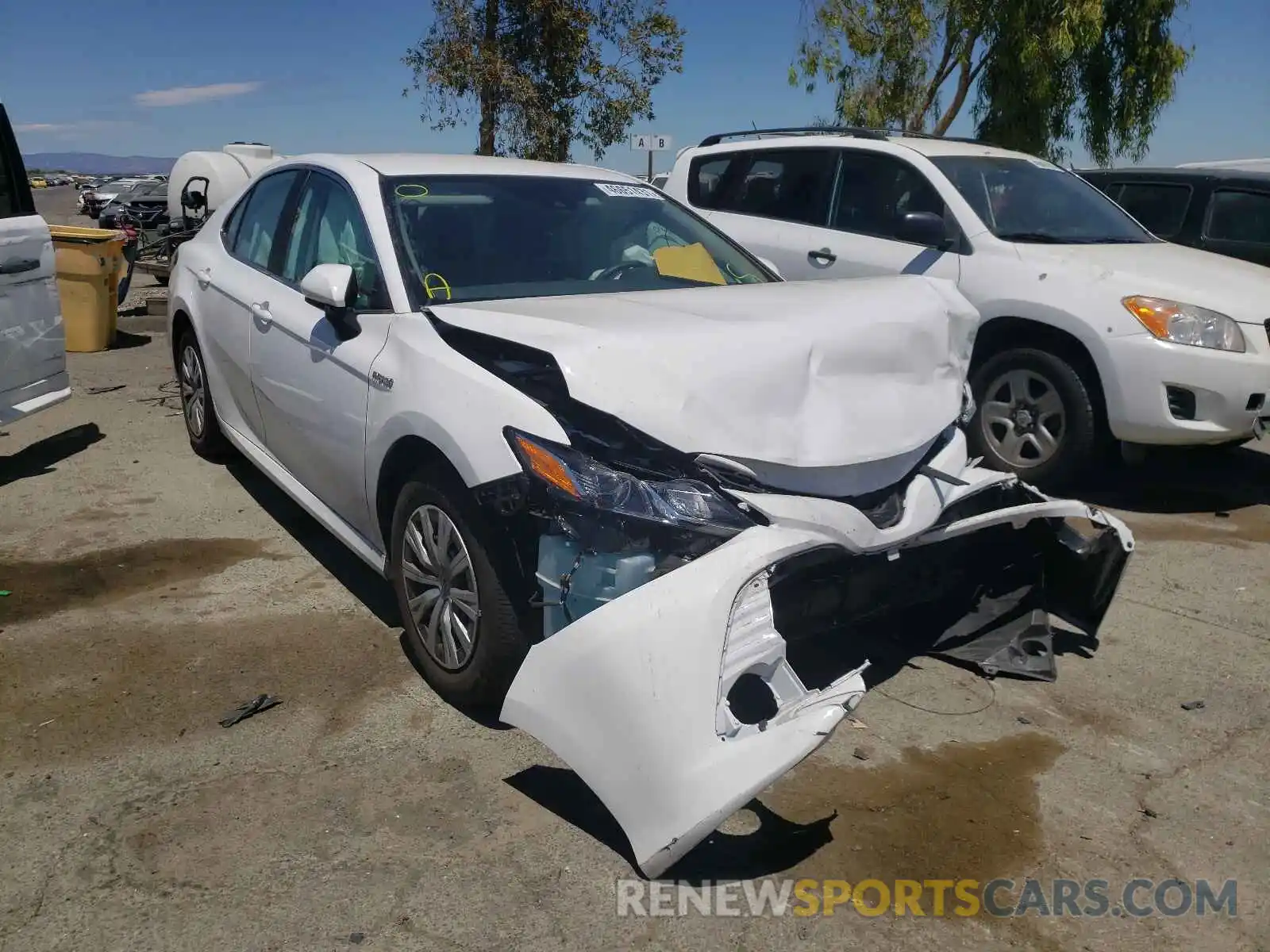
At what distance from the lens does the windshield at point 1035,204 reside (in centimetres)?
637

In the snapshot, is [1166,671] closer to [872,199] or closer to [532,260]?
[532,260]

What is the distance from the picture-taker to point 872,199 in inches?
267

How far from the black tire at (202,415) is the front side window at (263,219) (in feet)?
2.35

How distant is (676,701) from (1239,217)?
758 centimetres

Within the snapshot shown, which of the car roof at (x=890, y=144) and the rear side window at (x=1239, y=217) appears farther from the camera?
the rear side window at (x=1239, y=217)

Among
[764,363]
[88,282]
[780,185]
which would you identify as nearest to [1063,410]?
[780,185]

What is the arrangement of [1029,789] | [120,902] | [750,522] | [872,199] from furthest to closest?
[872,199] → [1029,789] → [750,522] → [120,902]

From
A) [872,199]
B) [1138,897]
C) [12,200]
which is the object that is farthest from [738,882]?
[12,200]

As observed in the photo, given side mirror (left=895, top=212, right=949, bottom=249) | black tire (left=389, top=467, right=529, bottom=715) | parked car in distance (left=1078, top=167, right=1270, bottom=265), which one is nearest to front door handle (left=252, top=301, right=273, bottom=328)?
black tire (left=389, top=467, right=529, bottom=715)

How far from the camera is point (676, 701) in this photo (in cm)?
248

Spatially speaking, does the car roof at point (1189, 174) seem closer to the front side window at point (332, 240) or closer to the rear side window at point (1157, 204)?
the rear side window at point (1157, 204)

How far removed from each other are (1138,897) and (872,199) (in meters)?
5.00

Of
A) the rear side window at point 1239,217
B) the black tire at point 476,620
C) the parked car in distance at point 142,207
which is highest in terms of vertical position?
the rear side window at point 1239,217

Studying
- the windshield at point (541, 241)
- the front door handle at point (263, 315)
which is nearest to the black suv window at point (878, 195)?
the windshield at point (541, 241)
